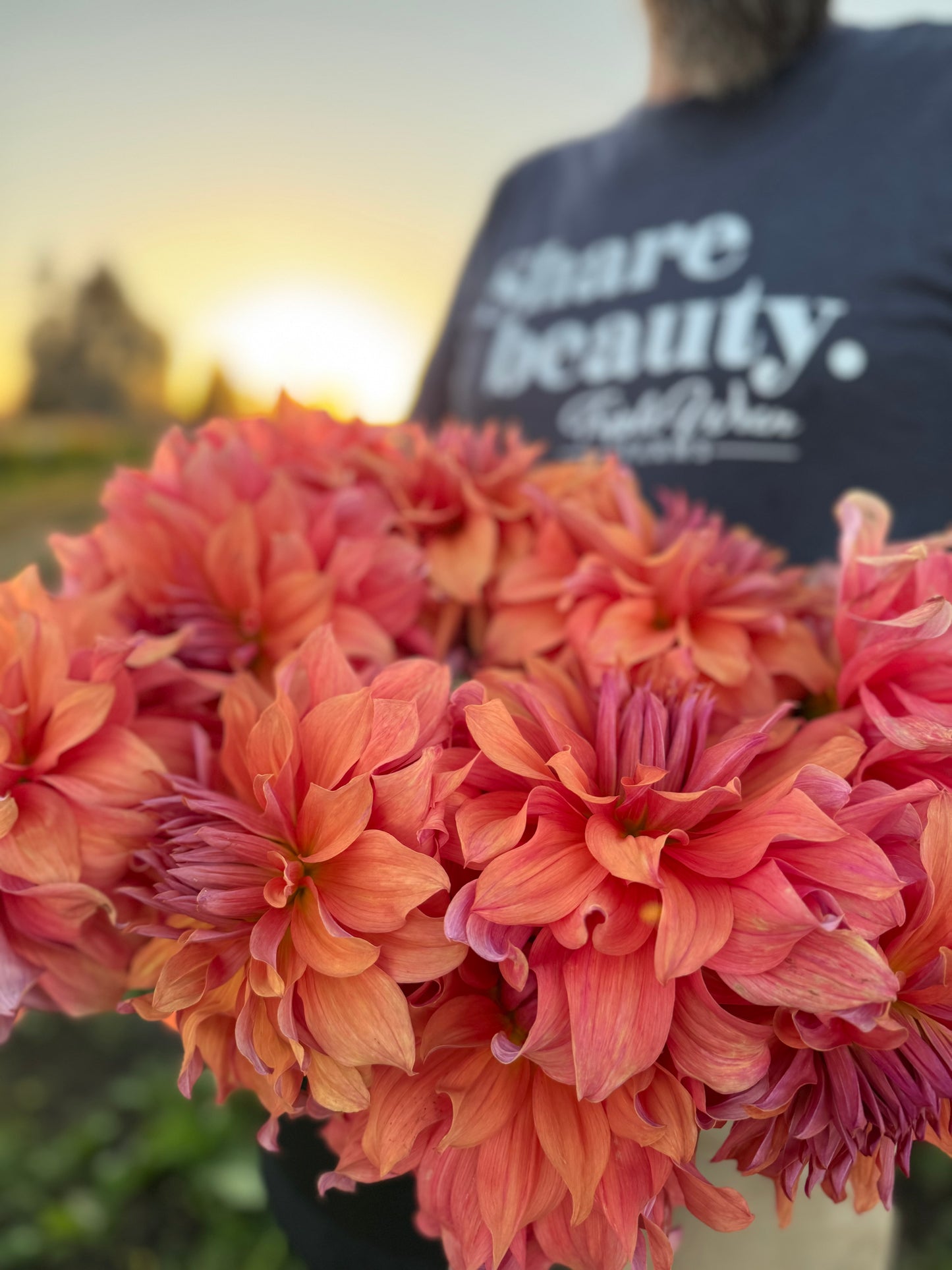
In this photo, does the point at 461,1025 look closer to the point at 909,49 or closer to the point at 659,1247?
the point at 659,1247

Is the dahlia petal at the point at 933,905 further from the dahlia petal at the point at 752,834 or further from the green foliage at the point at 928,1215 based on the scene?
the green foliage at the point at 928,1215

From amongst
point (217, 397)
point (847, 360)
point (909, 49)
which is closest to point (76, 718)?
point (847, 360)

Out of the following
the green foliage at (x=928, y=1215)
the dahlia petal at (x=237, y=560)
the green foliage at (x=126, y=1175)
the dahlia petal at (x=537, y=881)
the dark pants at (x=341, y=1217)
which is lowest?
the green foliage at (x=928, y=1215)

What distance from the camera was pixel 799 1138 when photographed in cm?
21

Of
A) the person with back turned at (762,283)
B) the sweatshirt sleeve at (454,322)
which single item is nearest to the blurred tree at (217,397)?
the sweatshirt sleeve at (454,322)

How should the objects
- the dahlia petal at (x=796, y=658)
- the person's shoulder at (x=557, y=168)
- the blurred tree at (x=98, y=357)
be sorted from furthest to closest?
the blurred tree at (x=98, y=357) < the person's shoulder at (x=557, y=168) < the dahlia petal at (x=796, y=658)

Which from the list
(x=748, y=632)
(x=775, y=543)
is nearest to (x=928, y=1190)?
(x=775, y=543)

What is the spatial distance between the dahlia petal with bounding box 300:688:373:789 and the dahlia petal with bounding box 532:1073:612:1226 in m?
0.09

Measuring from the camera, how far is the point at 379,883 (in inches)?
8.3

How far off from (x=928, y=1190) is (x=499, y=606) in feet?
3.80

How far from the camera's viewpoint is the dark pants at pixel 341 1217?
0.35 meters

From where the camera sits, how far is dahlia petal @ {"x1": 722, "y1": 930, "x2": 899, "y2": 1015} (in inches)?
7.4

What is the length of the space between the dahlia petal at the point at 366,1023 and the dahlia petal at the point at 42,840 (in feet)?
0.25

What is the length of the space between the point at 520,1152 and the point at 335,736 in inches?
4.3
